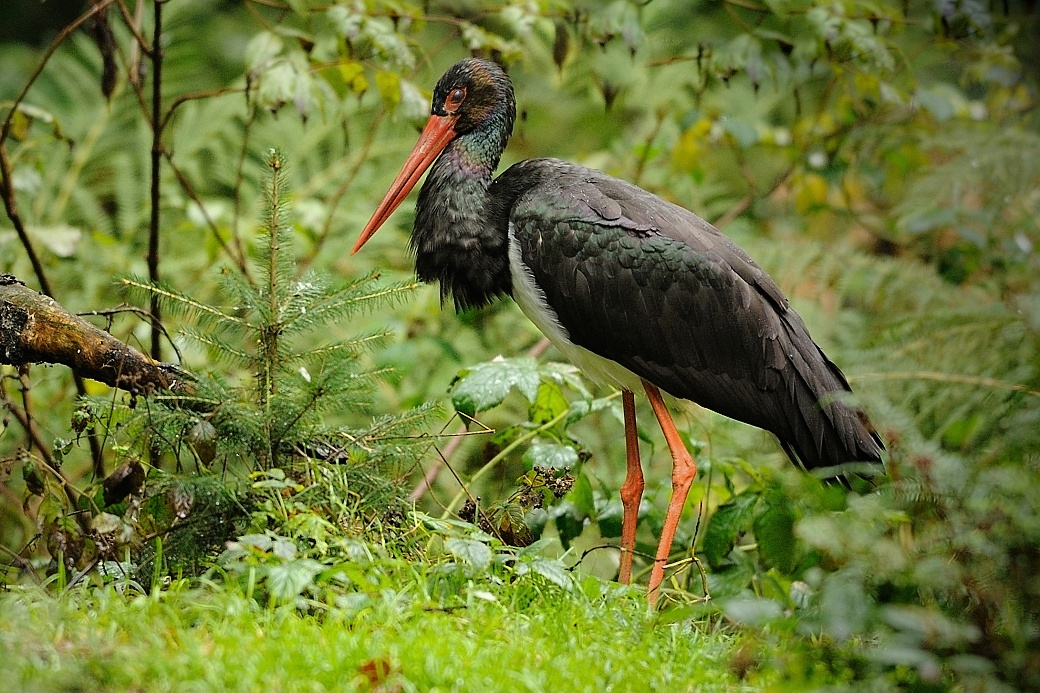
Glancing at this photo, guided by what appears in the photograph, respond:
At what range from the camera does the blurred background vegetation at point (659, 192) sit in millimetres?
2398

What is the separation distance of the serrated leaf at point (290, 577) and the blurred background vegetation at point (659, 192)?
439 mm

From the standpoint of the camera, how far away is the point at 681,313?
3.85 m

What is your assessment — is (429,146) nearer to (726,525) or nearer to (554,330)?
(554,330)

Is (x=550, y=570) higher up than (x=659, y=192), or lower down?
lower down

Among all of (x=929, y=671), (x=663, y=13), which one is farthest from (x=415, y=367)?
(x=929, y=671)

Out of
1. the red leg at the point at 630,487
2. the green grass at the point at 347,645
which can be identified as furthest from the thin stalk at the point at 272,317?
the red leg at the point at 630,487

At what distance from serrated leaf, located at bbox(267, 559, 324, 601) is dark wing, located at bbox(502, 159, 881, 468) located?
1.47 m

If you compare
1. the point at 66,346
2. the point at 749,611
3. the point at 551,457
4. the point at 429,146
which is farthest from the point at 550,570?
the point at 429,146

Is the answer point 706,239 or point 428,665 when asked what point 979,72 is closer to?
point 706,239

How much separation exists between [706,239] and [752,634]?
1.67 meters

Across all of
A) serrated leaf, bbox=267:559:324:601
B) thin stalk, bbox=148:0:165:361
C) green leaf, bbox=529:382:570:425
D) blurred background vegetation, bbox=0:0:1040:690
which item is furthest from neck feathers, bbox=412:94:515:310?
serrated leaf, bbox=267:559:324:601

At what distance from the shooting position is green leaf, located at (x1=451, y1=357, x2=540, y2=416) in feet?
11.9

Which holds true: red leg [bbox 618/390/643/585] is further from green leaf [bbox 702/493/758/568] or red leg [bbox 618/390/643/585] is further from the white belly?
green leaf [bbox 702/493/758/568]

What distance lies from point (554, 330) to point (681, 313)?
1.57 feet
